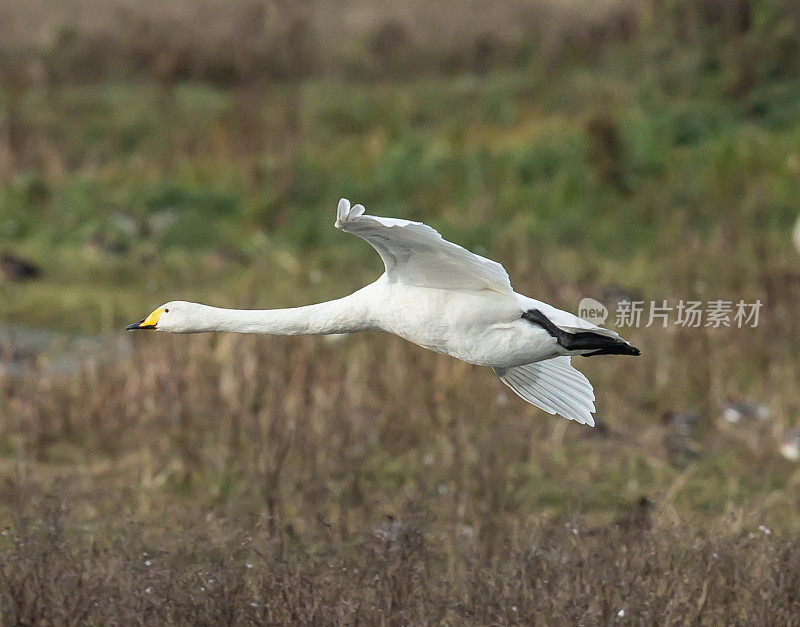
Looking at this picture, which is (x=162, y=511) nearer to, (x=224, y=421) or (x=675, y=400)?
(x=224, y=421)

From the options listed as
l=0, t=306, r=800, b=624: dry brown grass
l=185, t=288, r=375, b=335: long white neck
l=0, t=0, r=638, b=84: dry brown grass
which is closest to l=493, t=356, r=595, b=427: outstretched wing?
l=185, t=288, r=375, b=335: long white neck

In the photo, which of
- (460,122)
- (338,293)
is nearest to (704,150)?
(460,122)

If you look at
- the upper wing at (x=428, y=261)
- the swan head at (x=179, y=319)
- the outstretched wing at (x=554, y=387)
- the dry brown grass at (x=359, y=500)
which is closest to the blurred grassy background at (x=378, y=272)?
the dry brown grass at (x=359, y=500)

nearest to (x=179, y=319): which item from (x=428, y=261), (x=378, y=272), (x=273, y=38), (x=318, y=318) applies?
(x=318, y=318)

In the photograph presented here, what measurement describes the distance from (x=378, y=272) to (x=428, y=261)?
7153mm

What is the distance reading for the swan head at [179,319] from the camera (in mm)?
4188

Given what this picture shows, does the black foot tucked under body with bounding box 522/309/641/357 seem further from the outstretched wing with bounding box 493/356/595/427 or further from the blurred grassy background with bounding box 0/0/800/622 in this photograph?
the blurred grassy background with bounding box 0/0/800/622

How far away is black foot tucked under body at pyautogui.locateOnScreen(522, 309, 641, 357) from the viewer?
3.80 metres

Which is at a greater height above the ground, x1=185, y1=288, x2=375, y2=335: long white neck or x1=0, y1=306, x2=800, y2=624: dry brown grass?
x1=185, y1=288, x2=375, y2=335: long white neck

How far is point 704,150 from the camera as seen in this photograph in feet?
45.2

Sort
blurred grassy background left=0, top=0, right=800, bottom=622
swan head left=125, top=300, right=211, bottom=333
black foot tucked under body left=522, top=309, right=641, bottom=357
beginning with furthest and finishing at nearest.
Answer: blurred grassy background left=0, top=0, right=800, bottom=622 → swan head left=125, top=300, right=211, bottom=333 → black foot tucked under body left=522, top=309, right=641, bottom=357

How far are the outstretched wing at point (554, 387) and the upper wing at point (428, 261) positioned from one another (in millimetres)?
515

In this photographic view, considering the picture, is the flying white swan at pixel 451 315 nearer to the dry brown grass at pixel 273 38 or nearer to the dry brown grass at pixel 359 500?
the dry brown grass at pixel 359 500

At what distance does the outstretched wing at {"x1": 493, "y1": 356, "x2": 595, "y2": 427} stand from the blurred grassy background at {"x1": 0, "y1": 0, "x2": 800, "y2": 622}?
0.87 metres
